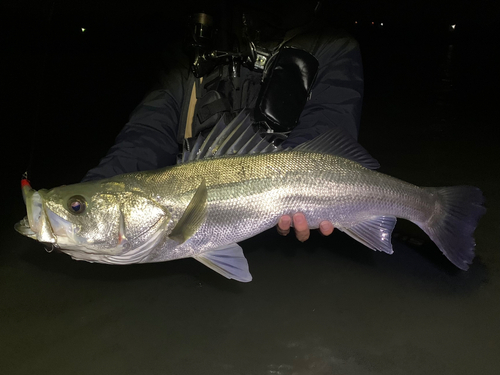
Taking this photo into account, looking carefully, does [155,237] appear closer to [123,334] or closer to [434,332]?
[123,334]

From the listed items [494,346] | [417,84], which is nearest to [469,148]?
[494,346]

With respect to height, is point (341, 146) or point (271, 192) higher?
point (341, 146)

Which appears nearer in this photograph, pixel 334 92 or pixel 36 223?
pixel 36 223

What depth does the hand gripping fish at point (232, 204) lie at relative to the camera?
1.36 meters

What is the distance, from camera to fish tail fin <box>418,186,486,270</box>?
169cm

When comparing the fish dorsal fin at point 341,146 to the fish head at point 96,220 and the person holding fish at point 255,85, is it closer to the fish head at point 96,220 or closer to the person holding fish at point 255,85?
the person holding fish at point 255,85

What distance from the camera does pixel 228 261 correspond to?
60.7 inches

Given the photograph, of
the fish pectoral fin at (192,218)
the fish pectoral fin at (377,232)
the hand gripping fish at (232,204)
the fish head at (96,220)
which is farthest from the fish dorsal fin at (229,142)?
the fish pectoral fin at (377,232)

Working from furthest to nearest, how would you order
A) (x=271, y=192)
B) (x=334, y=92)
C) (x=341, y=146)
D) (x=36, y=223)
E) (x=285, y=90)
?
(x=334, y=92)
(x=285, y=90)
(x=341, y=146)
(x=271, y=192)
(x=36, y=223)

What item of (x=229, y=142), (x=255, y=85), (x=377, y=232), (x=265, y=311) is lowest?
(x=265, y=311)

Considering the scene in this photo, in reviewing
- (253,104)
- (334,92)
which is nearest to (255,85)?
(253,104)

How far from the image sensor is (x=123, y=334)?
173cm

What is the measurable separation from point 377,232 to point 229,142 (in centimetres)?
83

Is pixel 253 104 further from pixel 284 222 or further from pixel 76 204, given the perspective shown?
pixel 76 204
